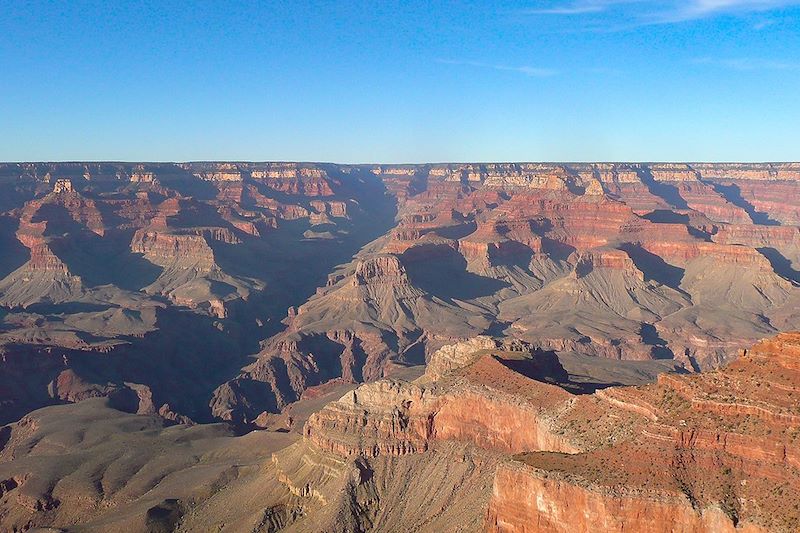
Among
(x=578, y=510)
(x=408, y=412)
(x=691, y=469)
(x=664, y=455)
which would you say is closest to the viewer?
(x=578, y=510)

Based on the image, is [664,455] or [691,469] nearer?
[691,469]

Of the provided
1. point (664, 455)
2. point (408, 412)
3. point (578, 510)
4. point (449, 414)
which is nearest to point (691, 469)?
point (664, 455)

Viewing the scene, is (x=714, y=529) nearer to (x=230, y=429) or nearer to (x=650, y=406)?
(x=650, y=406)

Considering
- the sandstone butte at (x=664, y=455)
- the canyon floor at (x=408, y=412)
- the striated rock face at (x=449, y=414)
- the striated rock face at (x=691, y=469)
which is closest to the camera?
the striated rock face at (x=691, y=469)

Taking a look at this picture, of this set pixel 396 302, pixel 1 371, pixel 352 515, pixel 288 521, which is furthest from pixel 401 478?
pixel 396 302

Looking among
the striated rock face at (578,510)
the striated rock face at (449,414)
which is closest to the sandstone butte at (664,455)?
the striated rock face at (578,510)

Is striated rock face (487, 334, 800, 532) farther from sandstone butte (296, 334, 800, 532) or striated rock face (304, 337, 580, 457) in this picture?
striated rock face (304, 337, 580, 457)

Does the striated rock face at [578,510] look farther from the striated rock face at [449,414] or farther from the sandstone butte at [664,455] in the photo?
the striated rock face at [449,414]

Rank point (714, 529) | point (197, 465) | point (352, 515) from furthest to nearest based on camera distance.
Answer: point (197, 465)
point (352, 515)
point (714, 529)

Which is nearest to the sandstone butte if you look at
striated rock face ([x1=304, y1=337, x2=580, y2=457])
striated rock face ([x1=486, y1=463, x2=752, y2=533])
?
striated rock face ([x1=486, y1=463, x2=752, y2=533])

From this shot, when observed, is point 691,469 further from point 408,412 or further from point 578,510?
point 408,412

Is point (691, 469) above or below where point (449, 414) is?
above
